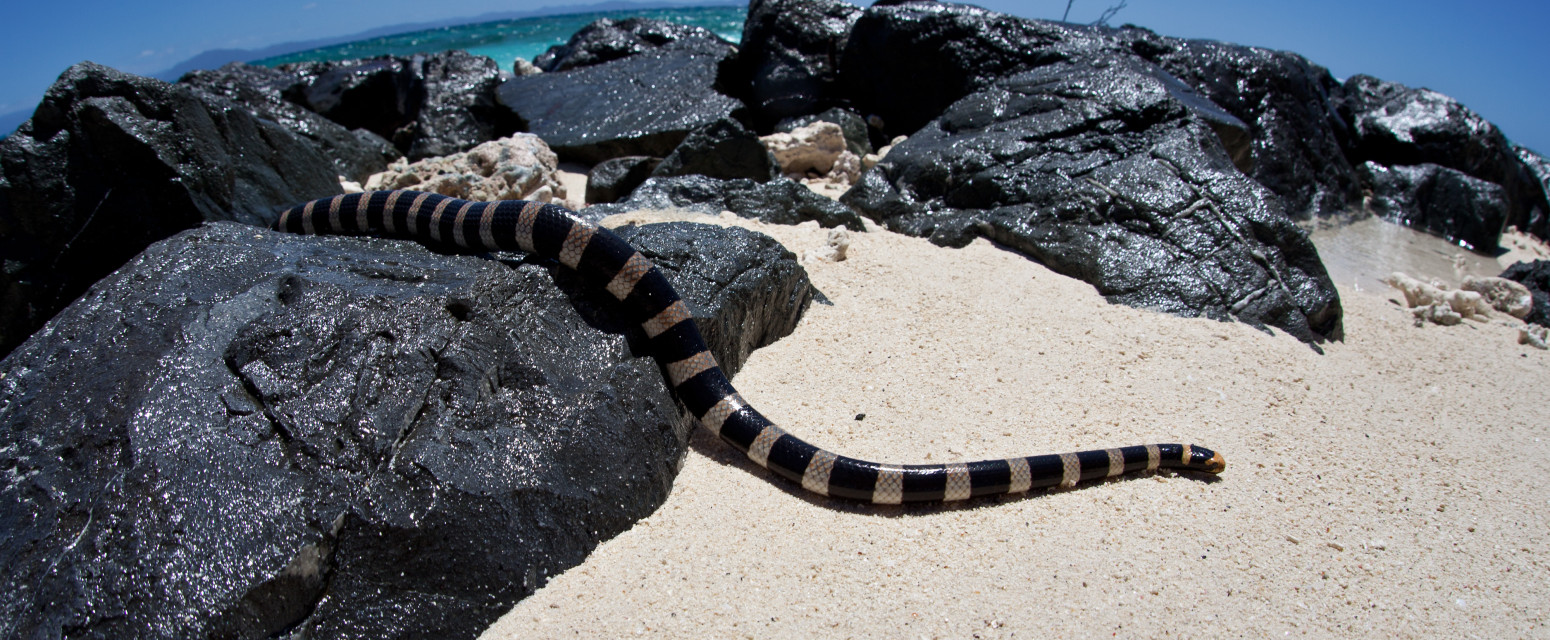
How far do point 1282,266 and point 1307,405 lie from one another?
165cm

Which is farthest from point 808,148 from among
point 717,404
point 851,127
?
point 717,404

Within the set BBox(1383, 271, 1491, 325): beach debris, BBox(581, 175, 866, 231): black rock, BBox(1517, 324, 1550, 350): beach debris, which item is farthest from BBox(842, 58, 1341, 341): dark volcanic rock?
BBox(1517, 324, 1550, 350): beach debris

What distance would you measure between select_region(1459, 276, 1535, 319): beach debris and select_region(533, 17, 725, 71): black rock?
1038 cm

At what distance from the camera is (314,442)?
2496 millimetres

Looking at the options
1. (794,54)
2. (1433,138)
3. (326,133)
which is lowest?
(326,133)

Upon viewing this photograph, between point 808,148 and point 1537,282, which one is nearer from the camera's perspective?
point 1537,282

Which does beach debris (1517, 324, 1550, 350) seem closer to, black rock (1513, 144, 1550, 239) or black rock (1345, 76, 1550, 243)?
black rock (1345, 76, 1550, 243)

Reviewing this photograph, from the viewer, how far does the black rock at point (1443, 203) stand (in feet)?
31.6

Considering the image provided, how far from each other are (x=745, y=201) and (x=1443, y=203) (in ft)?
32.2

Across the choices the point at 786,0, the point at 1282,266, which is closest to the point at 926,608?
the point at 1282,266

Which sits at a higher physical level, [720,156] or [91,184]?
[720,156]

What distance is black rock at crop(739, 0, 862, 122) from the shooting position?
1076 cm

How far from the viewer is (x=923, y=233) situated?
625cm

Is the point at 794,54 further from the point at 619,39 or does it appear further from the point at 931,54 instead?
the point at 619,39
